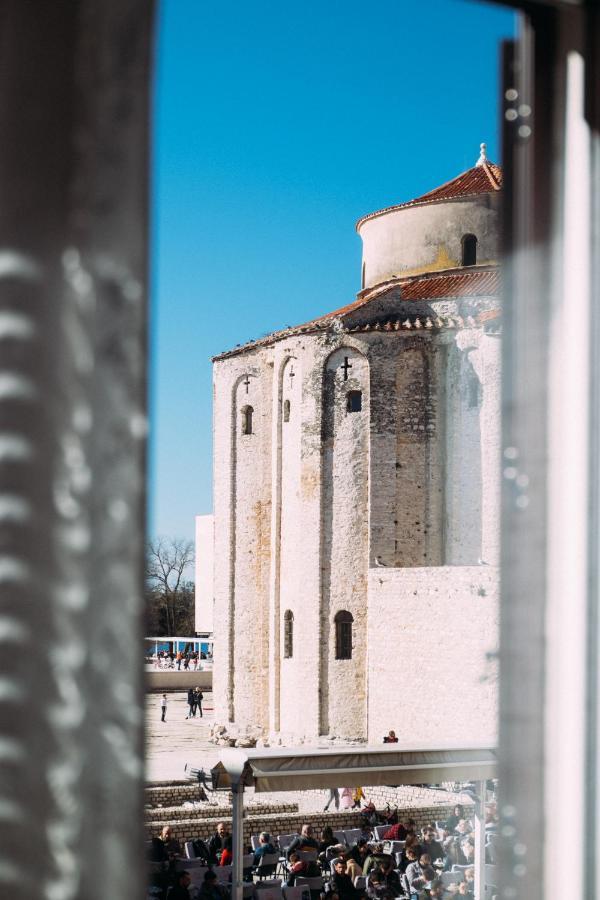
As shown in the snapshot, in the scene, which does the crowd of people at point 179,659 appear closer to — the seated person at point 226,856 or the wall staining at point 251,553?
the wall staining at point 251,553

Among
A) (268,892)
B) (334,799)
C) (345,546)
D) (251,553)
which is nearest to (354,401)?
(345,546)

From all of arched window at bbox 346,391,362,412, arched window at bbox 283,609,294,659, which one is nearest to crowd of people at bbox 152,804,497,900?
arched window at bbox 346,391,362,412

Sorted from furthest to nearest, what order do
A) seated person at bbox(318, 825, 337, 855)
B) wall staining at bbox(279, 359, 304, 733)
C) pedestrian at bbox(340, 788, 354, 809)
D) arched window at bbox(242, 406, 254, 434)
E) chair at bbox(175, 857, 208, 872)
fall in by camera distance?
1. arched window at bbox(242, 406, 254, 434)
2. wall staining at bbox(279, 359, 304, 733)
3. pedestrian at bbox(340, 788, 354, 809)
4. seated person at bbox(318, 825, 337, 855)
5. chair at bbox(175, 857, 208, 872)

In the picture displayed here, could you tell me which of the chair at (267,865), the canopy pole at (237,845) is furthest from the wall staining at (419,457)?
the canopy pole at (237,845)

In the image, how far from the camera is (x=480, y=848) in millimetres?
8211

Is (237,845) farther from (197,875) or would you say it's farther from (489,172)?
(489,172)

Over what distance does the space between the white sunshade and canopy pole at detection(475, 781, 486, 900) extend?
0.76 ft

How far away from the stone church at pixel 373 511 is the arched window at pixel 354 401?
31mm

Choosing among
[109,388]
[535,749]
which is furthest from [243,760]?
[109,388]

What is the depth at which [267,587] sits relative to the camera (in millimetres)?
25578

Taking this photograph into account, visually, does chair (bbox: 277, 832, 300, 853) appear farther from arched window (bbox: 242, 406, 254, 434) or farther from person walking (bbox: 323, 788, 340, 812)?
arched window (bbox: 242, 406, 254, 434)

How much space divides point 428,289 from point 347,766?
17406mm

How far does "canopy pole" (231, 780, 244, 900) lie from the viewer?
7.55 m

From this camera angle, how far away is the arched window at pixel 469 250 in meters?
26.1
